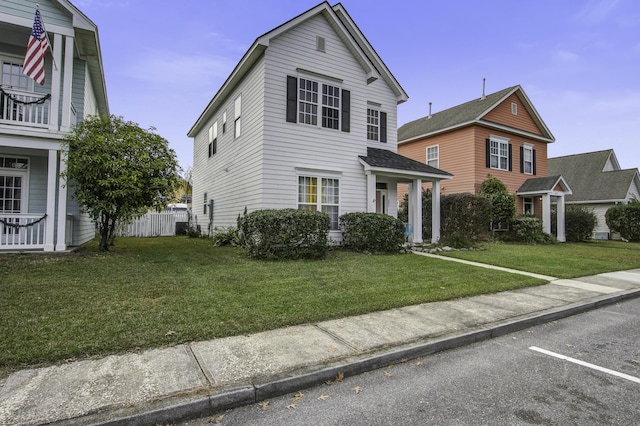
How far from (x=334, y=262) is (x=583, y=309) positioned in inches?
209

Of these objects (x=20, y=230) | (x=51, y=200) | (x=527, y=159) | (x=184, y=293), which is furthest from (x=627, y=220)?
(x=20, y=230)

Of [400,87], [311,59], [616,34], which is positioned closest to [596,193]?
[616,34]

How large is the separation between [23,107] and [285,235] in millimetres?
8727

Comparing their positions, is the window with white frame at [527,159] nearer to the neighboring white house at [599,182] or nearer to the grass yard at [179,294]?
the neighboring white house at [599,182]

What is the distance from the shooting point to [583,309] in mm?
5910

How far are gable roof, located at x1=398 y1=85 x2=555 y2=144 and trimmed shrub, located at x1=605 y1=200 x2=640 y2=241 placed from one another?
5.81 meters

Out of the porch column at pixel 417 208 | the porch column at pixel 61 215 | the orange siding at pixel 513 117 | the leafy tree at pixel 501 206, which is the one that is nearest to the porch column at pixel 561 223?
the leafy tree at pixel 501 206

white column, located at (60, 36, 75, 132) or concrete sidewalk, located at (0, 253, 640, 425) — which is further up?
white column, located at (60, 36, 75, 132)

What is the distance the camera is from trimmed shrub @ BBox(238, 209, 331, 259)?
9.33 metres

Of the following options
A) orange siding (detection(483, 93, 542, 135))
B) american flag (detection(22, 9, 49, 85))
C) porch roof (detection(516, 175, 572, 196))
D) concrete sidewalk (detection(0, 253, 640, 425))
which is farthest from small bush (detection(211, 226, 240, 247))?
porch roof (detection(516, 175, 572, 196))

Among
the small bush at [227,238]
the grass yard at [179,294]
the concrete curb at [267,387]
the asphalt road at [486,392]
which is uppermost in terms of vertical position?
the small bush at [227,238]

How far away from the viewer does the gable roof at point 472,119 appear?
63.4 ft

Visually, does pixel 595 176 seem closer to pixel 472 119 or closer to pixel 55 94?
pixel 472 119

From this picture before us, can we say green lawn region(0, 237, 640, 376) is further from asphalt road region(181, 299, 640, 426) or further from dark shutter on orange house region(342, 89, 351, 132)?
dark shutter on orange house region(342, 89, 351, 132)
